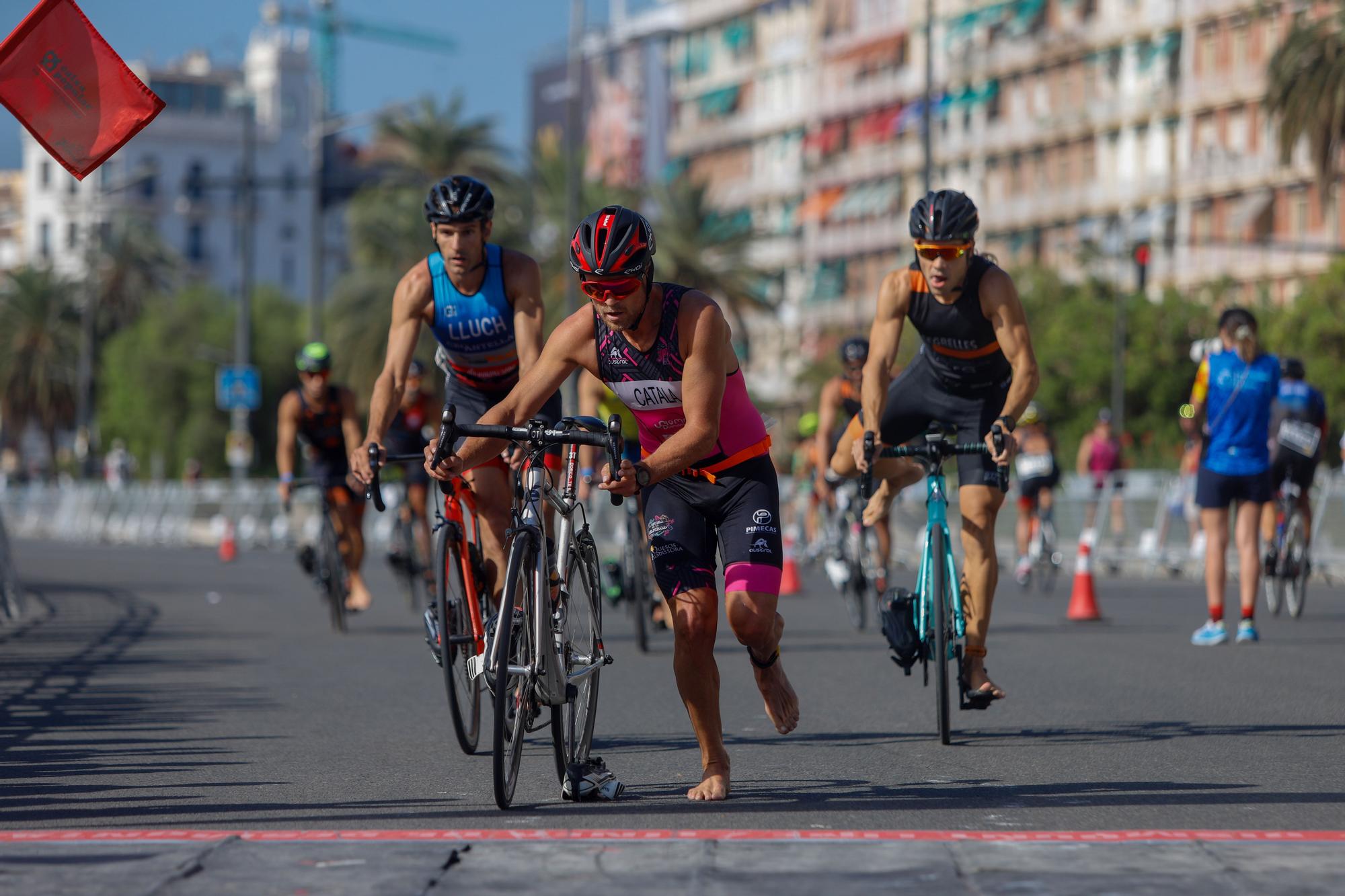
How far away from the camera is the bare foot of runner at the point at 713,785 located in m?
7.53

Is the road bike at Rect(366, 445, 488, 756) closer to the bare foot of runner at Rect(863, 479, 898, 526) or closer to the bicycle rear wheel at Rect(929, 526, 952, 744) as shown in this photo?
the bicycle rear wheel at Rect(929, 526, 952, 744)

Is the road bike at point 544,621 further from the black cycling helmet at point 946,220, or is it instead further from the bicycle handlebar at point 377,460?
the black cycling helmet at point 946,220

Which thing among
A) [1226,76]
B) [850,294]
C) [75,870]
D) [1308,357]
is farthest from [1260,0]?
[75,870]

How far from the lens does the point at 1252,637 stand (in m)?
14.7

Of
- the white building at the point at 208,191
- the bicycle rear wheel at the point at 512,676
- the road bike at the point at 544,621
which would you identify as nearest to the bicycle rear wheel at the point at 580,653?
the road bike at the point at 544,621

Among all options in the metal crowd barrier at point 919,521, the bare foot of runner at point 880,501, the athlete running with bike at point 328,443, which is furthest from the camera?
the metal crowd barrier at point 919,521

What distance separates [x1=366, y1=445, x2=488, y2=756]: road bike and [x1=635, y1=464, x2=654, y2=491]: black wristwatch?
4.85 ft

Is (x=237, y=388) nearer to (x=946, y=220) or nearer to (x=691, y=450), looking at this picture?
(x=946, y=220)

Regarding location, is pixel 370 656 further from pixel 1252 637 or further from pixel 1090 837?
pixel 1090 837

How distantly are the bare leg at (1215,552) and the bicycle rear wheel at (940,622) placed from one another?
5367 millimetres

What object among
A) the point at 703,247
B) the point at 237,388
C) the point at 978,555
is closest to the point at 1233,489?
the point at 978,555

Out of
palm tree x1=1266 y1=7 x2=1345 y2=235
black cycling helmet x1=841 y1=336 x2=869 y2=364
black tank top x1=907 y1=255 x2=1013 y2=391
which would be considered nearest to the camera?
black tank top x1=907 y1=255 x2=1013 y2=391

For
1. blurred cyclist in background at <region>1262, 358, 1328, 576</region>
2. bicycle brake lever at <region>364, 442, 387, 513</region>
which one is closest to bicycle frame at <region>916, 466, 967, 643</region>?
bicycle brake lever at <region>364, 442, 387, 513</region>

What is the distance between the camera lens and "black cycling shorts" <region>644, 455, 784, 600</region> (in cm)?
757
